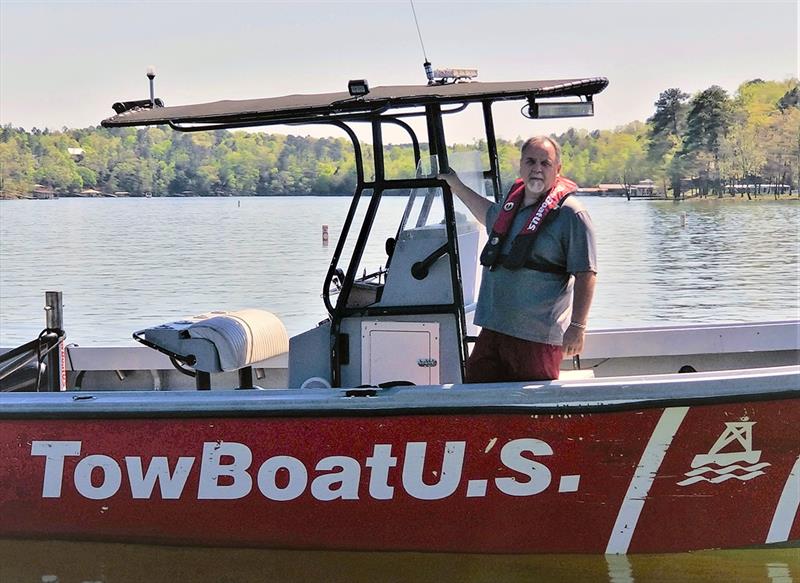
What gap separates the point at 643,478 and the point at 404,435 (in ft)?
3.46

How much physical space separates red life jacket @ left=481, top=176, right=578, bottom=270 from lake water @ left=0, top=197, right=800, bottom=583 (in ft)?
2.23

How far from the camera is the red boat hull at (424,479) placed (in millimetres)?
4781

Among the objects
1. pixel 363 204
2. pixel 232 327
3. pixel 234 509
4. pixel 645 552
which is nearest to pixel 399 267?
pixel 363 204

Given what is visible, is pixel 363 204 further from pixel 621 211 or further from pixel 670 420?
pixel 621 211

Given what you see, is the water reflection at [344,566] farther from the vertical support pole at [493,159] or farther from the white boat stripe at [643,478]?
the vertical support pole at [493,159]

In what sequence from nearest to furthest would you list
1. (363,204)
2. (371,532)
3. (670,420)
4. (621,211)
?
(670,420) < (371,532) < (363,204) < (621,211)

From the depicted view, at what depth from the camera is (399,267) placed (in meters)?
5.22

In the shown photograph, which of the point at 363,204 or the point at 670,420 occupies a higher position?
the point at 363,204

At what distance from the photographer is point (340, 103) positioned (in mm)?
4961

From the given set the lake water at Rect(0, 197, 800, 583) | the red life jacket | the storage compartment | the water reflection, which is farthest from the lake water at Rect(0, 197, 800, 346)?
the water reflection

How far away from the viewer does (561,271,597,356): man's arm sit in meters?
4.55

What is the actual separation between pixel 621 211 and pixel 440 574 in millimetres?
55584

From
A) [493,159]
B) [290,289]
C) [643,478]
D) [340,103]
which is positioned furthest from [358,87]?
[290,289]

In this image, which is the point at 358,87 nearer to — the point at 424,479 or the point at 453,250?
the point at 453,250
